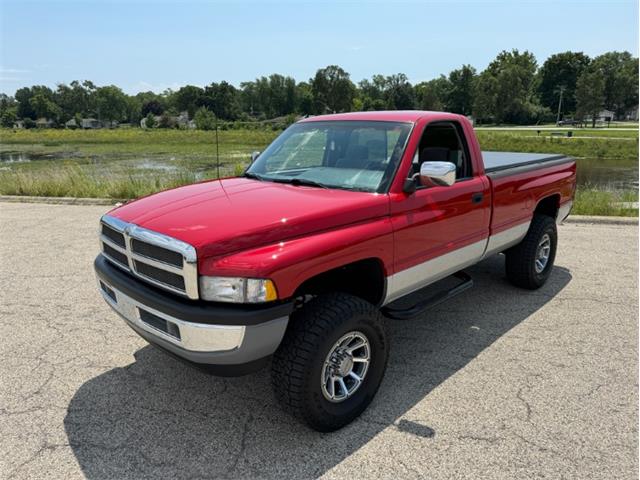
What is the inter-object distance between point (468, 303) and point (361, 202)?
2.46m

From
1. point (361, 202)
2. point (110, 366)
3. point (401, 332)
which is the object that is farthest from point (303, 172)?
point (110, 366)

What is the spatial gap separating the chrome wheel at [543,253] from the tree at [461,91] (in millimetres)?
107001

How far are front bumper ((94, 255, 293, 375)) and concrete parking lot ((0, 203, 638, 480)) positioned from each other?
60 centimetres

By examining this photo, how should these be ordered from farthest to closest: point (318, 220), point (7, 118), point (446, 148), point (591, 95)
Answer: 1. point (7, 118)
2. point (591, 95)
3. point (446, 148)
4. point (318, 220)

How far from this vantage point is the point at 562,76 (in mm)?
102250

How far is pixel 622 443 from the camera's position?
2.80 meters

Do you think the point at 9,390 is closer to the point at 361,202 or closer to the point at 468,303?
the point at 361,202

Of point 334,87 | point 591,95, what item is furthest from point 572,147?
point 334,87

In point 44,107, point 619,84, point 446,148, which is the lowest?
point 446,148

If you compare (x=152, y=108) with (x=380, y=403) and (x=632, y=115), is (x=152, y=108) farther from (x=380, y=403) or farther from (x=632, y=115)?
(x=380, y=403)

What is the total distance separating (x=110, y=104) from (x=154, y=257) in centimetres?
15029

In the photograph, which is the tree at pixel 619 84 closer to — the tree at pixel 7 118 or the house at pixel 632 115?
the house at pixel 632 115

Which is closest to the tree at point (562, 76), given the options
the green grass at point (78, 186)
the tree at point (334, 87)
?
the tree at point (334, 87)

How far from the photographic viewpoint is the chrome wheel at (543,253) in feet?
17.1
